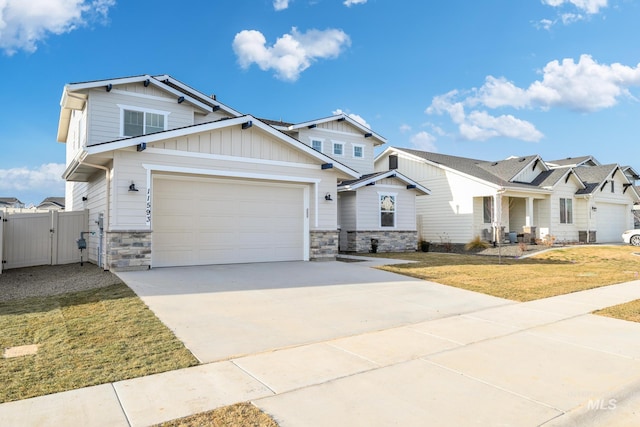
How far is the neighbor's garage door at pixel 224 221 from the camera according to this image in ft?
35.6

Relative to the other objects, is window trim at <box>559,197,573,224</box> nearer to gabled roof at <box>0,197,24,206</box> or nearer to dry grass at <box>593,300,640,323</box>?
dry grass at <box>593,300,640,323</box>

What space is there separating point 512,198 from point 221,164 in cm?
1954

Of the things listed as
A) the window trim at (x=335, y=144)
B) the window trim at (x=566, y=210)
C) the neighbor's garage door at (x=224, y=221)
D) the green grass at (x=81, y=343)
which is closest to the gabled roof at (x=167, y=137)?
the neighbor's garage door at (x=224, y=221)

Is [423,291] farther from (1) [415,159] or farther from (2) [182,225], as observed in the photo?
(1) [415,159]

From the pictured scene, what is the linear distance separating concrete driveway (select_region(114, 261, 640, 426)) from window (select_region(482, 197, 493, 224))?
46.0 ft

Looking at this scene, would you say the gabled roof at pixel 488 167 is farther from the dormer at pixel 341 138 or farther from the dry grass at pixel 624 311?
the dry grass at pixel 624 311

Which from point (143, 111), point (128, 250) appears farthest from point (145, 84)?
point (128, 250)

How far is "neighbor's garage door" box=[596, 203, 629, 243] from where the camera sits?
25625 millimetres

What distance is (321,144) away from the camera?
20.9 m

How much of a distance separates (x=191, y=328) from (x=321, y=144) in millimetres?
16474

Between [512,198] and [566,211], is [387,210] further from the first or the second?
[566,211]

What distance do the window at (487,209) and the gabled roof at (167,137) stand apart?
11.6 meters

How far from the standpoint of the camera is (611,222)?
2642 centimetres

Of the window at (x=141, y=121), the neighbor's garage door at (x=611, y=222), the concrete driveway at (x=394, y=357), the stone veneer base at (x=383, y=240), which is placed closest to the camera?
the concrete driveway at (x=394, y=357)
